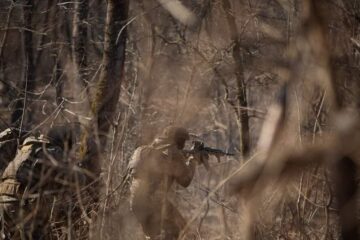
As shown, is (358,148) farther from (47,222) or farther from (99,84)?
(99,84)

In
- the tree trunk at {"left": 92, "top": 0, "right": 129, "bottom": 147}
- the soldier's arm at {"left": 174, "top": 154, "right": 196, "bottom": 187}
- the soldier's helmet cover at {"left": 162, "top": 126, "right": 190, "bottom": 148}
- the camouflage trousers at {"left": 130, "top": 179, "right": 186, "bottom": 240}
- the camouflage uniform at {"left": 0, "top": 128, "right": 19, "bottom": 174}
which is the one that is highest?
the tree trunk at {"left": 92, "top": 0, "right": 129, "bottom": 147}

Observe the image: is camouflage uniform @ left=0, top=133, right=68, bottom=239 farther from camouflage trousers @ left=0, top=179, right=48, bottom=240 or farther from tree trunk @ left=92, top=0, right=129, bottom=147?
tree trunk @ left=92, top=0, right=129, bottom=147

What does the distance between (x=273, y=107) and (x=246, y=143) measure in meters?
6.21

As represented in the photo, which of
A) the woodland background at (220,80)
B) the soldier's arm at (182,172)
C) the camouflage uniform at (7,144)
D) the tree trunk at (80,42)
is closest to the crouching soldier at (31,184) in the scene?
the woodland background at (220,80)

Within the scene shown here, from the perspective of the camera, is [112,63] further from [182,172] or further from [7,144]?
[182,172]

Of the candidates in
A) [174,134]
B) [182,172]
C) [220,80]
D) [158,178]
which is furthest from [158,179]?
[220,80]

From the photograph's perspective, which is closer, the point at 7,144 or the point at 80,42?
the point at 7,144

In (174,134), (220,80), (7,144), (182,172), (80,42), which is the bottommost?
(182,172)

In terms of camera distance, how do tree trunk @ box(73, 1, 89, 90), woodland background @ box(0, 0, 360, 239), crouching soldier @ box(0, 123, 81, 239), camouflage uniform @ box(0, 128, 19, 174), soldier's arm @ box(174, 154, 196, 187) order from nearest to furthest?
woodland background @ box(0, 0, 360, 239) < crouching soldier @ box(0, 123, 81, 239) < soldier's arm @ box(174, 154, 196, 187) < camouflage uniform @ box(0, 128, 19, 174) < tree trunk @ box(73, 1, 89, 90)

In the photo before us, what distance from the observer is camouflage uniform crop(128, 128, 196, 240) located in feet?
20.0

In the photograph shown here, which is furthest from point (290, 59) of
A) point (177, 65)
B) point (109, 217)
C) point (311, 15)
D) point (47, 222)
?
point (177, 65)

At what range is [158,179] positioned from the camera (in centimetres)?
630

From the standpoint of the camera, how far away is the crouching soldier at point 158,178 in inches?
240

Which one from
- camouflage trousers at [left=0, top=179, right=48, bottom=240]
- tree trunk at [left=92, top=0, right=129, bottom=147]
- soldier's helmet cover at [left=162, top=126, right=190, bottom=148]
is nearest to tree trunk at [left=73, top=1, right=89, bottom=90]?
tree trunk at [left=92, top=0, right=129, bottom=147]
